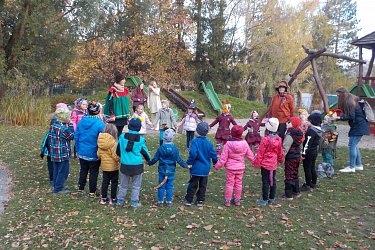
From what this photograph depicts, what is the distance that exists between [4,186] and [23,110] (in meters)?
8.28

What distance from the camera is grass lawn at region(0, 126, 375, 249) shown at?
4.45m

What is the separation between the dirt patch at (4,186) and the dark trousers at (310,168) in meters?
5.17

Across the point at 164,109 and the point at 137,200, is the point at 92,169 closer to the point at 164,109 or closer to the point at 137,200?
the point at 137,200

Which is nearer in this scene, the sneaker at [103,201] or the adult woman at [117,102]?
the sneaker at [103,201]

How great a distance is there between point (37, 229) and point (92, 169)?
137cm

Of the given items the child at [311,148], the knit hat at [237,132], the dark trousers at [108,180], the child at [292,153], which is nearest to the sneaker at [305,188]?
the child at [311,148]

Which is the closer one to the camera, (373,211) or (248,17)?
(373,211)

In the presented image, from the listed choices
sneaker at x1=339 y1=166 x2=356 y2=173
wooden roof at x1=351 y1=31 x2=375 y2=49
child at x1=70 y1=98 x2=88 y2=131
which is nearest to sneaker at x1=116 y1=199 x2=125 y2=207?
child at x1=70 y1=98 x2=88 y2=131

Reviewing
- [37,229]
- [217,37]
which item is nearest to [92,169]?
[37,229]

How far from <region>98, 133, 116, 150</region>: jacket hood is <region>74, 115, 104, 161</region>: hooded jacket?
8.5 inches

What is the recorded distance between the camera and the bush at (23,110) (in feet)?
46.1

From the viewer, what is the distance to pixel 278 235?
4.69 meters

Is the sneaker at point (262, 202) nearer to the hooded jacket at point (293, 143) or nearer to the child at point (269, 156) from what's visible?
the child at point (269, 156)

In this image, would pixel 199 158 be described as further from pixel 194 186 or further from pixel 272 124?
pixel 272 124
